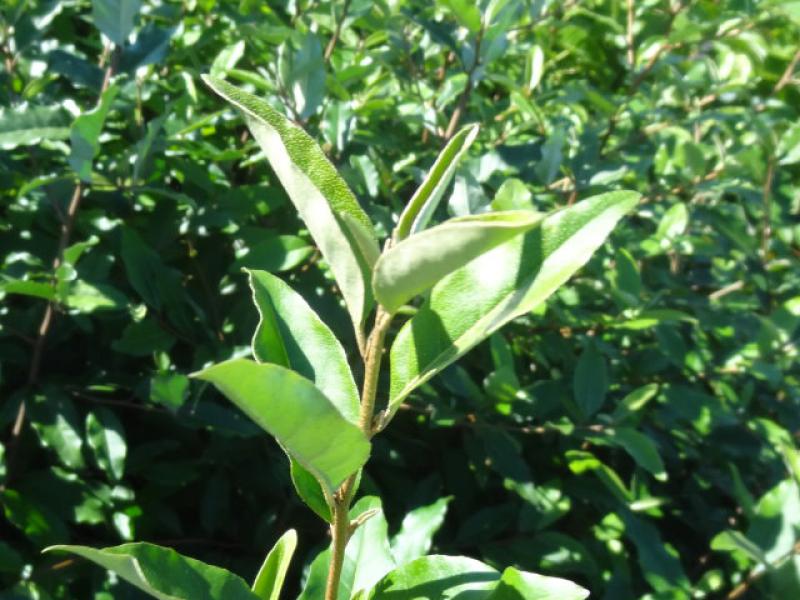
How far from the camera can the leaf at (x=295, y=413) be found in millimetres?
600

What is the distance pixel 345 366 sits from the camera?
829 millimetres

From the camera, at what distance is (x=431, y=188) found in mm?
708

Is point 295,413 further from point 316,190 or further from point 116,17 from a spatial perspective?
point 116,17

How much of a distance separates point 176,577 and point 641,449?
39.6 inches

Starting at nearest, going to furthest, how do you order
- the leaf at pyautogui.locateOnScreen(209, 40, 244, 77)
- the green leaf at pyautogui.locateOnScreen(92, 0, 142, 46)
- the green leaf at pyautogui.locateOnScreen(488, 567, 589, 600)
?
the green leaf at pyautogui.locateOnScreen(488, 567, 589, 600) → the green leaf at pyautogui.locateOnScreen(92, 0, 142, 46) → the leaf at pyautogui.locateOnScreen(209, 40, 244, 77)

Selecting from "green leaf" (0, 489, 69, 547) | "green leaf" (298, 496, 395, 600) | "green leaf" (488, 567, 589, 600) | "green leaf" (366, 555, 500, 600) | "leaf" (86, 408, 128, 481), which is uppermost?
"green leaf" (488, 567, 589, 600)

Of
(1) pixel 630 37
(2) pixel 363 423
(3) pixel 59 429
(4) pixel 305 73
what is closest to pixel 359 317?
(2) pixel 363 423

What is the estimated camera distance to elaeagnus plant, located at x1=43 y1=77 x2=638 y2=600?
2.03ft

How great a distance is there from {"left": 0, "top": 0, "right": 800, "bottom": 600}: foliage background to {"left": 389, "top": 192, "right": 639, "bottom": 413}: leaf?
0.53 m

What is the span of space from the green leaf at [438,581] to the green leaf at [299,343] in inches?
8.0

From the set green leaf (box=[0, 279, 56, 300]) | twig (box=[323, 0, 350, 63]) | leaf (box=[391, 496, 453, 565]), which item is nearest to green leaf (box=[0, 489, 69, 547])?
green leaf (box=[0, 279, 56, 300])

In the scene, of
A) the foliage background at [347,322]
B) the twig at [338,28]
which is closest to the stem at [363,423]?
the foliage background at [347,322]

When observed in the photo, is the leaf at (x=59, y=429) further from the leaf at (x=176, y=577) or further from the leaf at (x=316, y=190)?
the leaf at (x=316, y=190)

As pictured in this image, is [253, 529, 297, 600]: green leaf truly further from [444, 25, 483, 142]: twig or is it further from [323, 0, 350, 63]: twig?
[323, 0, 350, 63]: twig
